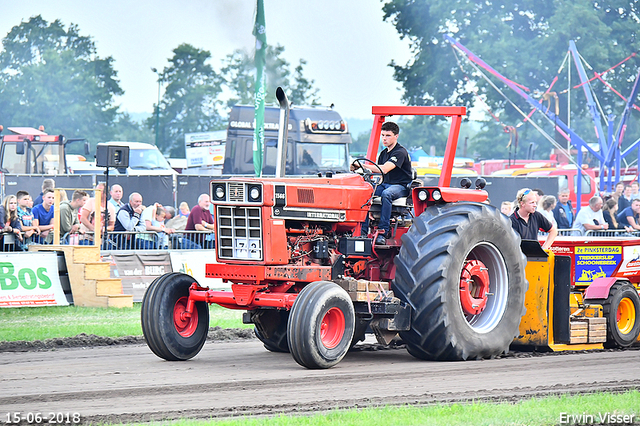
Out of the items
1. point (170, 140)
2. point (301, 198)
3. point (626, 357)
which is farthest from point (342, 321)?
point (170, 140)

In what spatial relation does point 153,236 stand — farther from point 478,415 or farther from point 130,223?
point 478,415

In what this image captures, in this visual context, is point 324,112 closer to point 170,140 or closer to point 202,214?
point 202,214

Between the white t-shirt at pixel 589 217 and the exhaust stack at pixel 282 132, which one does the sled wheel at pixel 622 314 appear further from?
the white t-shirt at pixel 589 217

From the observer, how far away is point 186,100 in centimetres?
6931

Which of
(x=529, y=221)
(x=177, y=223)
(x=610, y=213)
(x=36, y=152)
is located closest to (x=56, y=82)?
(x=36, y=152)

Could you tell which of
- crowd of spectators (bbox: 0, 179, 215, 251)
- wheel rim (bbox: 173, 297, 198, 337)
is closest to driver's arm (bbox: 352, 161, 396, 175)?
wheel rim (bbox: 173, 297, 198, 337)

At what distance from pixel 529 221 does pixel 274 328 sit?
3.60 meters

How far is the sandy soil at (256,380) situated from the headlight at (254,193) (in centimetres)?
162

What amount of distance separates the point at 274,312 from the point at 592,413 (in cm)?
428

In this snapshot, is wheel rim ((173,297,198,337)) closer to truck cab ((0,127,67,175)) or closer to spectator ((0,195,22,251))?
spectator ((0,195,22,251))

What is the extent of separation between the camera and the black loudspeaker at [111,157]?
15.8 meters

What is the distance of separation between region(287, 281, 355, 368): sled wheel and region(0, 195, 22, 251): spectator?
8.50m

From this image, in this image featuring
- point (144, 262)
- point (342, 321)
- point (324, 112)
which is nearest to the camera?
point (342, 321)

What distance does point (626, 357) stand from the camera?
9883 mm
